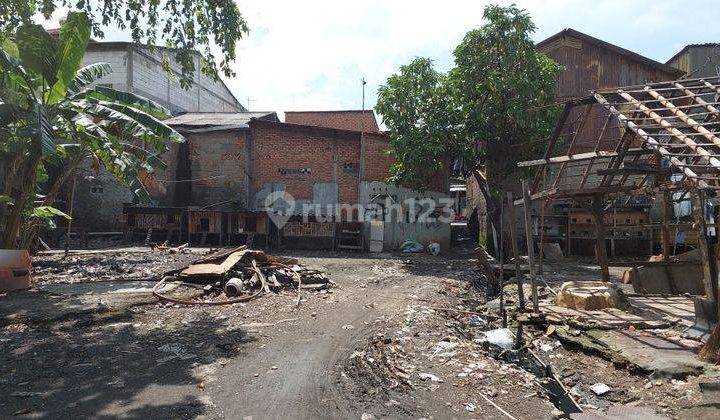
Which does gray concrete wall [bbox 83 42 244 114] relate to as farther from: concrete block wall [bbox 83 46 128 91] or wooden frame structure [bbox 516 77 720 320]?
wooden frame structure [bbox 516 77 720 320]

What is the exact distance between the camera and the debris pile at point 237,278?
9.00m

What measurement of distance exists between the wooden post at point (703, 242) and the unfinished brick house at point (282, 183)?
41.5ft

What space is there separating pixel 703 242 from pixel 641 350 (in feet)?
4.83

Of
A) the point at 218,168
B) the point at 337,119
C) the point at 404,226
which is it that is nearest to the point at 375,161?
the point at 404,226

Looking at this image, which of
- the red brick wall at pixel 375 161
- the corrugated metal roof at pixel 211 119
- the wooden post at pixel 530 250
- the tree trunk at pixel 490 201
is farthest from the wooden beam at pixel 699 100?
the corrugated metal roof at pixel 211 119

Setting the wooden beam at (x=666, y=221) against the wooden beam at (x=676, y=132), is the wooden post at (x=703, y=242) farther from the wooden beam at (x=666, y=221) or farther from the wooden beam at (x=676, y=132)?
the wooden beam at (x=666, y=221)

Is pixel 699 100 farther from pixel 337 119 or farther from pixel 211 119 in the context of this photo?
pixel 337 119

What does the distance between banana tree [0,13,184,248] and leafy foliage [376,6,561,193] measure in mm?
8312

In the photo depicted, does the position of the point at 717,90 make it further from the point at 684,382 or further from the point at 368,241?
the point at 368,241

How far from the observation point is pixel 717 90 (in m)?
5.98

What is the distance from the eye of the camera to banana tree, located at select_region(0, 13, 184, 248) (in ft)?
25.9

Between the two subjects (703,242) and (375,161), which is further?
(375,161)

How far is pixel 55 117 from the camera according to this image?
30.1 ft

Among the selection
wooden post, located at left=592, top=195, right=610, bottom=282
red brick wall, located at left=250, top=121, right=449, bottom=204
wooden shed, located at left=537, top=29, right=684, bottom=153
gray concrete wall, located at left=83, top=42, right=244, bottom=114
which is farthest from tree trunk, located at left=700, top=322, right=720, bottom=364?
gray concrete wall, located at left=83, top=42, right=244, bottom=114
